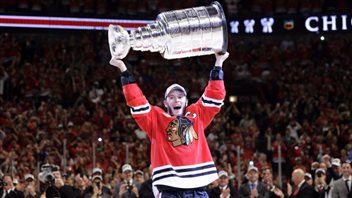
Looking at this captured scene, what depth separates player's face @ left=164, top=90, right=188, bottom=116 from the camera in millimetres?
7434

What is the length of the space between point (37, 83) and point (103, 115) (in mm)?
2309

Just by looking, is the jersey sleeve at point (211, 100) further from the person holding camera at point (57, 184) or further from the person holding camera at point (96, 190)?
the person holding camera at point (96, 190)

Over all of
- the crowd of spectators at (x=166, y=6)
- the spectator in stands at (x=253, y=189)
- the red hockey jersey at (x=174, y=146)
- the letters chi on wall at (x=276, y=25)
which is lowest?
the spectator in stands at (x=253, y=189)

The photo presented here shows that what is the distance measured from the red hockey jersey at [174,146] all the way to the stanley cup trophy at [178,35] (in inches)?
14.6

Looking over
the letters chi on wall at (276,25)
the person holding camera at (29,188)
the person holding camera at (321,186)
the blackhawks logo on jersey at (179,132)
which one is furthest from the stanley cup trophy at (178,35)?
the letters chi on wall at (276,25)

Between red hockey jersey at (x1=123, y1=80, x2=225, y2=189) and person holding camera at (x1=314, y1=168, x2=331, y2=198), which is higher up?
red hockey jersey at (x1=123, y1=80, x2=225, y2=189)

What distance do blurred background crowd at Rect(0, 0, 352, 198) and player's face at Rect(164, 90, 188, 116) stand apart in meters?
6.98

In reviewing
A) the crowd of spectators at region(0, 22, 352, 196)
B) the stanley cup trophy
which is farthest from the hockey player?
the crowd of spectators at region(0, 22, 352, 196)

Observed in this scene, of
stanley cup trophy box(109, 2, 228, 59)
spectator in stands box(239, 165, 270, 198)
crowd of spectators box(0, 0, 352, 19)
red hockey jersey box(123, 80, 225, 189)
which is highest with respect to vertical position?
crowd of spectators box(0, 0, 352, 19)

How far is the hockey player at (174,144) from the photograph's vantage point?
7.26 m

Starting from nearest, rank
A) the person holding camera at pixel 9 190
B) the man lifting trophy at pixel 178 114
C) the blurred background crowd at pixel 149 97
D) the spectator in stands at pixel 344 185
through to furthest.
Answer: the man lifting trophy at pixel 178 114 < the spectator in stands at pixel 344 185 < the person holding camera at pixel 9 190 < the blurred background crowd at pixel 149 97

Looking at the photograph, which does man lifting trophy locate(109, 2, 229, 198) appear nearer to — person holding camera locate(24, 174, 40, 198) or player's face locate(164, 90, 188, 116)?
player's face locate(164, 90, 188, 116)

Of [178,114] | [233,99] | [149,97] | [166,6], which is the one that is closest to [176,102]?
[178,114]

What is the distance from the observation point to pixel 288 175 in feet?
60.8
